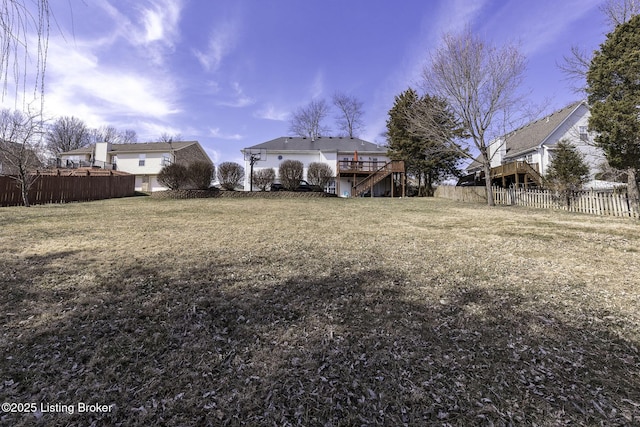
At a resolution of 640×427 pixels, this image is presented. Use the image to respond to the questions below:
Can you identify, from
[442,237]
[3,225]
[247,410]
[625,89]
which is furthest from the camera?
[625,89]

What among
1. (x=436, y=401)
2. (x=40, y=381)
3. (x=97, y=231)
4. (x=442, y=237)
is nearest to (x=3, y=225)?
(x=97, y=231)

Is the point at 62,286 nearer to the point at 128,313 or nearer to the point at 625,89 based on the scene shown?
the point at 128,313

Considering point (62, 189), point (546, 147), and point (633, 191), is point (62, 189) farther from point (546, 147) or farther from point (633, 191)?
point (546, 147)

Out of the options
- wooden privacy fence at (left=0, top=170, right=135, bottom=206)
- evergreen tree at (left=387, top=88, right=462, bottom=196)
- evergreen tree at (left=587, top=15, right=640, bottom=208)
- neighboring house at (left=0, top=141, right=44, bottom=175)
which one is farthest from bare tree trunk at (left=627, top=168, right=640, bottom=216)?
wooden privacy fence at (left=0, top=170, right=135, bottom=206)

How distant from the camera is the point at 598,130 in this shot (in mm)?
11031

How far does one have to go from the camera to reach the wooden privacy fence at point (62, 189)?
555 inches

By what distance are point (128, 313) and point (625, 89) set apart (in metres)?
16.5

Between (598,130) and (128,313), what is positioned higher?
(598,130)

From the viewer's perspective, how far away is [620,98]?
10.8 meters

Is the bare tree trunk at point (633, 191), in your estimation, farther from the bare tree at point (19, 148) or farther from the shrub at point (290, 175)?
the bare tree at point (19, 148)

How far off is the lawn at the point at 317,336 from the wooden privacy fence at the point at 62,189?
12806 mm

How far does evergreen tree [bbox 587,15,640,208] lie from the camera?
1006 centimetres

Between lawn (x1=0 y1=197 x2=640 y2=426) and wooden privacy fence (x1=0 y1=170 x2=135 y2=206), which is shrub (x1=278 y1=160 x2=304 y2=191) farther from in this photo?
lawn (x1=0 y1=197 x2=640 y2=426)

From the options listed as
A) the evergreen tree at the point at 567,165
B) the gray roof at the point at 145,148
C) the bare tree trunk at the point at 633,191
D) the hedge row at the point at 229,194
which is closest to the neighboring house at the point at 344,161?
the hedge row at the point at 229,194
